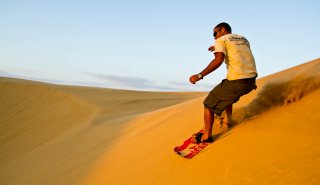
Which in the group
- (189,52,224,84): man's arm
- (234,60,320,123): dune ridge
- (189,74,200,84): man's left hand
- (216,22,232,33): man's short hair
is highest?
(216,22,232,33): man's short hair

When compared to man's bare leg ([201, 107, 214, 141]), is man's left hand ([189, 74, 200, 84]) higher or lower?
higher

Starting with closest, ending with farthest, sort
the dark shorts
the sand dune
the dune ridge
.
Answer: the sand dune → the dark shorts → the dune ridge

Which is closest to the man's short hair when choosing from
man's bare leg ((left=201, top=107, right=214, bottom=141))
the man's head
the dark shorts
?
the man's head

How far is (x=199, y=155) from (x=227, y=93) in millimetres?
706

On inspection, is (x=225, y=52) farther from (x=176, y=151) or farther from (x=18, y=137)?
(x=18, y=137)

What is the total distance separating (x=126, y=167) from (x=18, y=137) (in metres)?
7.51

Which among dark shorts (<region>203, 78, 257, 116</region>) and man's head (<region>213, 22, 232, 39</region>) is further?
man's head (<region>213, 22, 232, 39</region>)

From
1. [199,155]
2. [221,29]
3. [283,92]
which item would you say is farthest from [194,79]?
[283,92]

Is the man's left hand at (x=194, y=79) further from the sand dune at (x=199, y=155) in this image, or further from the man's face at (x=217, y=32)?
the sand dune at (x=199, y=155)

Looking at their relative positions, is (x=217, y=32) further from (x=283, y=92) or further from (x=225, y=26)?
(x=283, y=92)

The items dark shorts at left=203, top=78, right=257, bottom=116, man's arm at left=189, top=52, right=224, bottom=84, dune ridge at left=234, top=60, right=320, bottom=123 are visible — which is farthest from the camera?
dune ridge at left=234, top=60, right=320, bottom=123

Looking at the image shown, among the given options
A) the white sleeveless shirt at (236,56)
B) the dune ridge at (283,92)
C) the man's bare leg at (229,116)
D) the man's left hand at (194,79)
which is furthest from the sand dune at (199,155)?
the man's left hand at (194,79)

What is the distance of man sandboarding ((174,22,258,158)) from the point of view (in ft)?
12.2

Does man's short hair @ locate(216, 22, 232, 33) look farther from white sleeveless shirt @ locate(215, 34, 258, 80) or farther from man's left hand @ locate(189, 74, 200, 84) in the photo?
man's left hand @ locate(189, 74, 200, 84)
